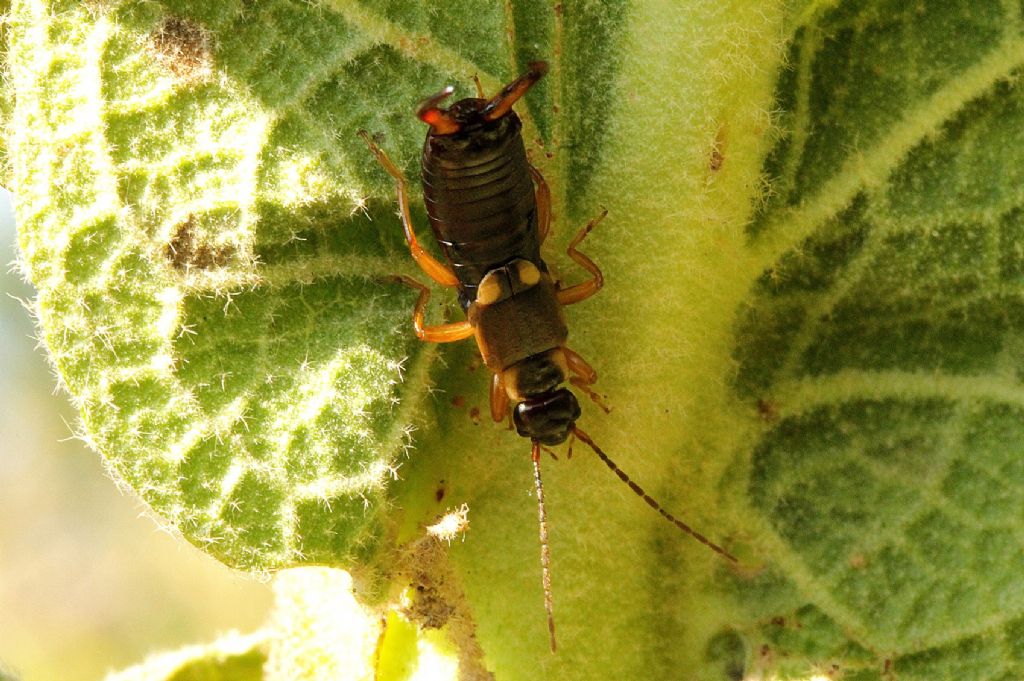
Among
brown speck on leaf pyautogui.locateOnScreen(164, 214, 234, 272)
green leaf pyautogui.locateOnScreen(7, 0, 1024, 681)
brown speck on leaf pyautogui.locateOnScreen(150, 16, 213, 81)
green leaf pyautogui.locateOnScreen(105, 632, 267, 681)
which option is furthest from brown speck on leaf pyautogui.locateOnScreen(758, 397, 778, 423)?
green leaf pyautogui.locateOnScreen(105, 632, 267, 681)

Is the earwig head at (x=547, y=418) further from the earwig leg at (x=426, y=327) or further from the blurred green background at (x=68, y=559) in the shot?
the blurred green background at (x=68, y=559)

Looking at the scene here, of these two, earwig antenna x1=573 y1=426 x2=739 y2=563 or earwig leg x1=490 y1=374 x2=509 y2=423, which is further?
earwig leg x1=490 y1=374 x2=509 y2=423

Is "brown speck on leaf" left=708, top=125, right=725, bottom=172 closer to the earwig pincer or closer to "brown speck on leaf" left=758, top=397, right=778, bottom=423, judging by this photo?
the earwig pincer

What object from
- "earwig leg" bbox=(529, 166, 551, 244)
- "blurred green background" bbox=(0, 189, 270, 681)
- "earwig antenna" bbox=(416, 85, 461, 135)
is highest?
"blurred green background" bbox=(0, 189, 270, 681)

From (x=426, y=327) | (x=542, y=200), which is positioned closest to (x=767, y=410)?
(x=542, y=200)

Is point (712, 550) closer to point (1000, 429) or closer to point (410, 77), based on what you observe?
point (1000, 429)

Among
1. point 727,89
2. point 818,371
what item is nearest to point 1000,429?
point 818,371

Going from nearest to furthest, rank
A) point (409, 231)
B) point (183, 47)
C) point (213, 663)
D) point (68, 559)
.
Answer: point (183, 47)
point (409, 231)
point (213, 663)
point (68, 559)

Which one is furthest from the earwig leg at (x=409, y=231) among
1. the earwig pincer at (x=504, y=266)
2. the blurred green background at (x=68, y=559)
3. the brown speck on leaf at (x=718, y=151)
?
the blurred green background at (x=68, y=559)

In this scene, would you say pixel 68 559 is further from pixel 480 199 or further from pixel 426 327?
pixel 480 199
